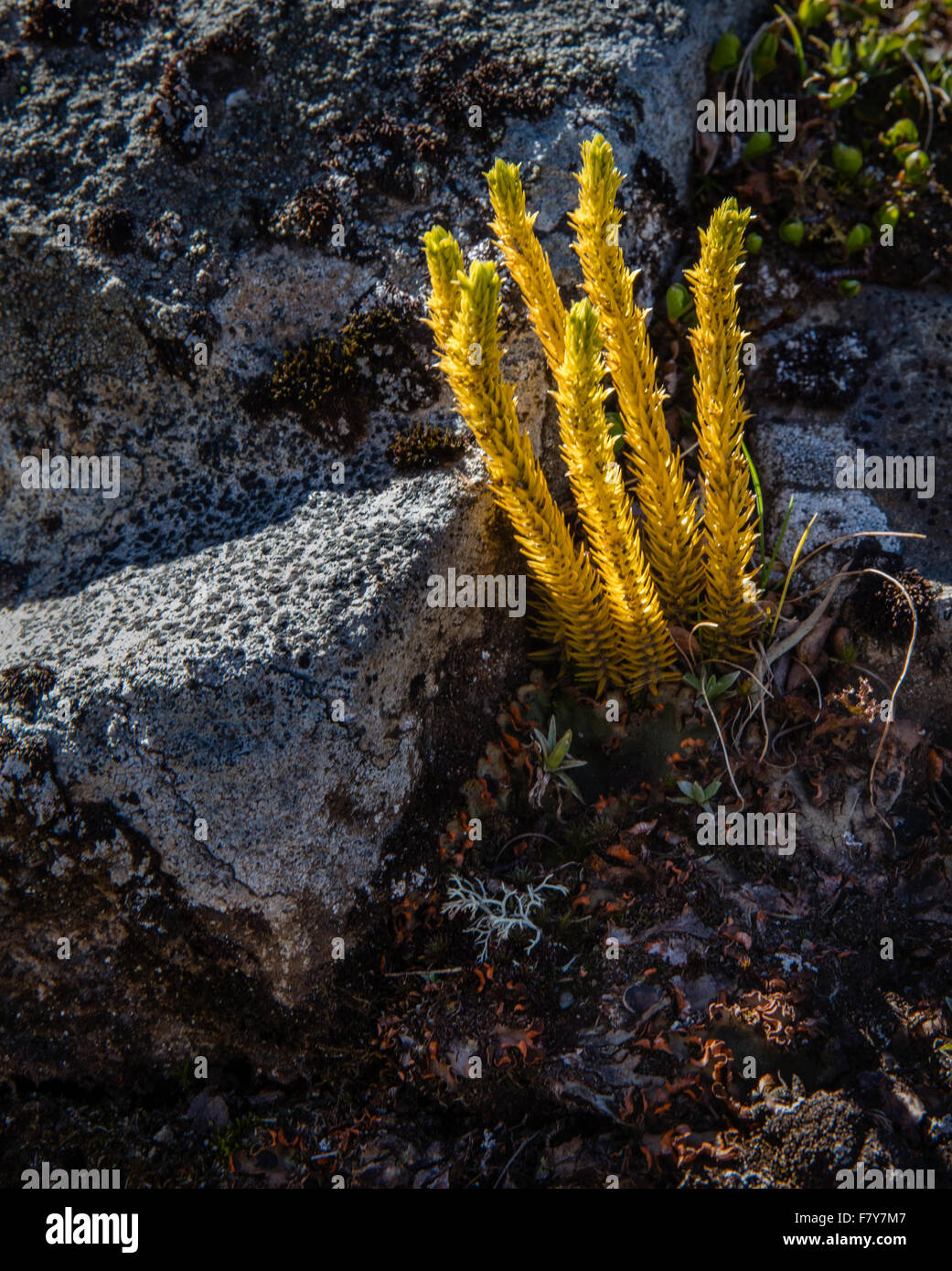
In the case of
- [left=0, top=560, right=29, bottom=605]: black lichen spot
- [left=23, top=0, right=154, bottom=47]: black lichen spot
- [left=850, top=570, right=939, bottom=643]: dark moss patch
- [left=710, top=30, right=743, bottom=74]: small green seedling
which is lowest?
[left=850, top=570, right=939, bottom=643]: dark moss patch

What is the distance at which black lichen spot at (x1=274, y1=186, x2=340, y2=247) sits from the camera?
16.3 ft

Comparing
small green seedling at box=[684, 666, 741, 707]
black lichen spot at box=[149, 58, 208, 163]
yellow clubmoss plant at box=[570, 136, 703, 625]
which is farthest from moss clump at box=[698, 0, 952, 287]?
black lichen spot at box=[149, 58, 208, 163]

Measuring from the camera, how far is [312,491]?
4750 mm

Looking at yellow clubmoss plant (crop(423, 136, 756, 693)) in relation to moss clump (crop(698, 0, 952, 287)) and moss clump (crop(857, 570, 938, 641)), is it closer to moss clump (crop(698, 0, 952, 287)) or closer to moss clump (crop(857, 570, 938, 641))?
moss clump (crop(857, 570, 938, 641))

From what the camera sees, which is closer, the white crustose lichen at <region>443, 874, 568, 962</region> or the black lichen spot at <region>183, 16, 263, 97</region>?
the white crustose lichen at <region>443, 874, 568, 962</region>

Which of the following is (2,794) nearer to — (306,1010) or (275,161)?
(306,1010)

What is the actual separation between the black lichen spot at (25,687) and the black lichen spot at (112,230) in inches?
106

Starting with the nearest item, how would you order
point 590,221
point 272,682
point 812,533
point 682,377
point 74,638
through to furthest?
point 590,221 < point 272,682 < point 74,638 < point 812,533 < point 682,377

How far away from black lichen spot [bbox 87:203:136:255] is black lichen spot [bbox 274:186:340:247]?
935 millimetres

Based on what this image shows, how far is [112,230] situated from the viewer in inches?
197

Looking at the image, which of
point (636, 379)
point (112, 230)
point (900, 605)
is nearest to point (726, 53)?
point (636, 379)

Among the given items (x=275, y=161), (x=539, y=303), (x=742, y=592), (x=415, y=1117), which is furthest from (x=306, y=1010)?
(x=275, y=161)

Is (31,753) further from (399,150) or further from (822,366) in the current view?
(822,366)

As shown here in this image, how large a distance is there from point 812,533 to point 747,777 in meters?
1.57
